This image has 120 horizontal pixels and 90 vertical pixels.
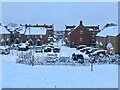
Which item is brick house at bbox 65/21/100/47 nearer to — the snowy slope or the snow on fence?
the snow on fence

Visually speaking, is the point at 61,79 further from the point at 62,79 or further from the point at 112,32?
the point at 112,32

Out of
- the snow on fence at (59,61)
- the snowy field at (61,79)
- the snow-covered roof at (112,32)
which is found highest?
the snow-covered roof at (112,32)

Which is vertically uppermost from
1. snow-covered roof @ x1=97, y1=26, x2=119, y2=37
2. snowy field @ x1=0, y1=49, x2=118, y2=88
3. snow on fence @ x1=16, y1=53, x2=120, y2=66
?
snow-covered roof @ x1=97, y1=26, x2=119, y2=37

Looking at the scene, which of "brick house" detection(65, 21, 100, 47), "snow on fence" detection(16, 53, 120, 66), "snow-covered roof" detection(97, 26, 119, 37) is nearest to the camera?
"snow on fence" detection(16, 53, 120, 66)

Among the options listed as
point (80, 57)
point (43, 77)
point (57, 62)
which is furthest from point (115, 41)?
point (43, 77)

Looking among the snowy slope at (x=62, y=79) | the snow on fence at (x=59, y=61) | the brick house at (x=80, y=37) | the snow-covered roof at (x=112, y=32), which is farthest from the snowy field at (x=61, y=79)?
the brick house at (x=80, y=37)

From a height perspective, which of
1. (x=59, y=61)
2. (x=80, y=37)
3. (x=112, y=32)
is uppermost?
(x=80, y=37)

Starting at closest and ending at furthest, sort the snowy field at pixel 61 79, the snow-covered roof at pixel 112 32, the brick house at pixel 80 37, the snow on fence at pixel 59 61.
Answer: the snowy field at pixel 61 79, the snow on fence at pixel 59 61, the snow-covered roof at pixel 112 32, the brick house at pixel 80 37

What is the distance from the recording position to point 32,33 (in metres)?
65.8

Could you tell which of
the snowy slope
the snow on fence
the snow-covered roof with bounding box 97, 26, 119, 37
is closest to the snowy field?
the snowy slope

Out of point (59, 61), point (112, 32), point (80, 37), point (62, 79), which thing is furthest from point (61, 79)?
point (80, 37)

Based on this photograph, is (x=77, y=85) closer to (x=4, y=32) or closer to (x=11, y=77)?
(x=11, y=77)

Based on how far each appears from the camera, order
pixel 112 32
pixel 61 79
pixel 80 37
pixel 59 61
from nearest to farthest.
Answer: pixel 61 79, pixel 59 61, pixel 112 32, pixel 80 37

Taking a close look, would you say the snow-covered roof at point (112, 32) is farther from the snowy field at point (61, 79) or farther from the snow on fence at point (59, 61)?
the snowy field at point (61, 79)
